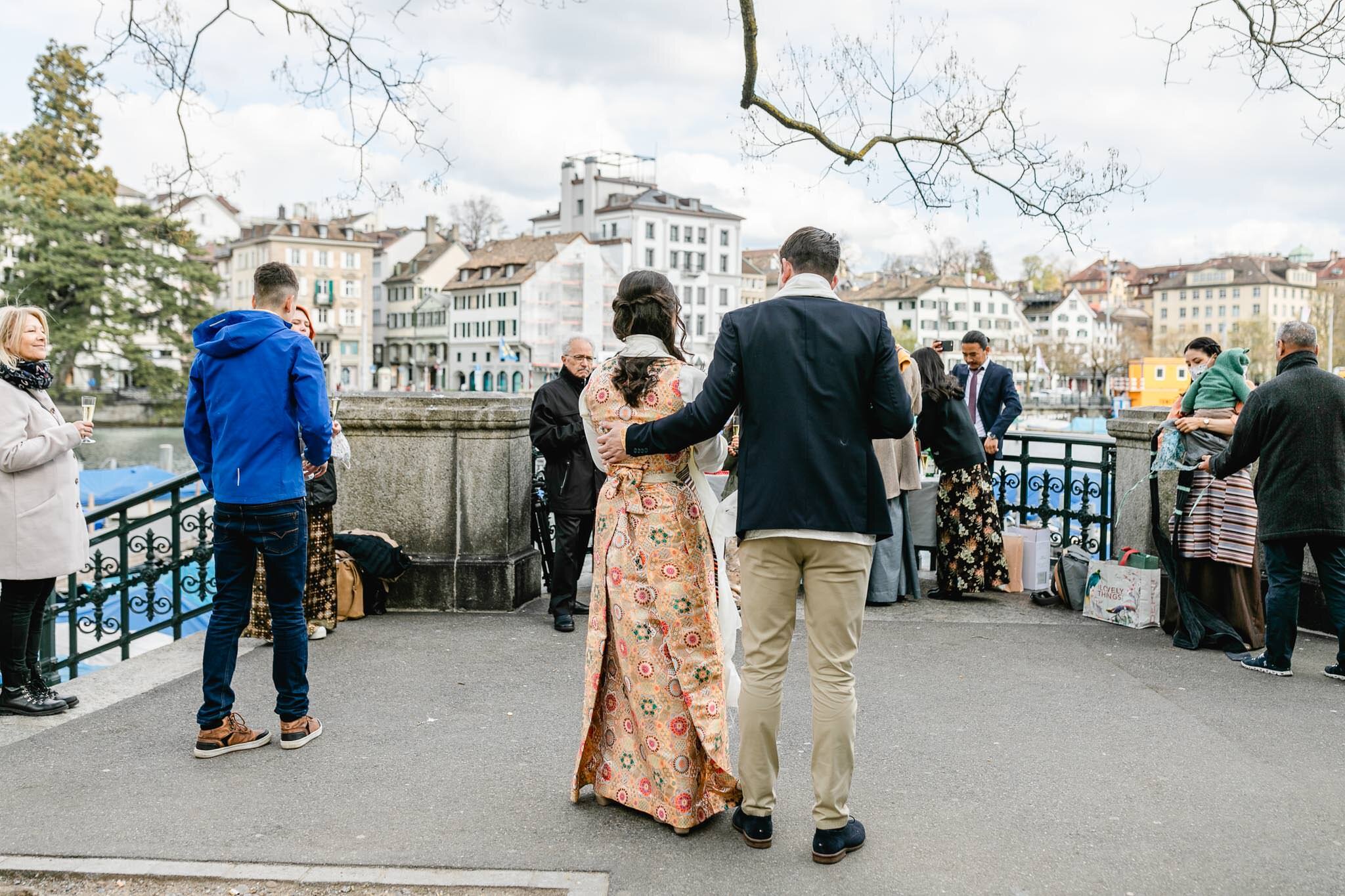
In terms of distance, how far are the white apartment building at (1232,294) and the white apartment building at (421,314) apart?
311 ft

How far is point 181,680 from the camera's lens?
20.5 ft

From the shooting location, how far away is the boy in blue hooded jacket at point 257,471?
4945 mm

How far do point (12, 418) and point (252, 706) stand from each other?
1.78 meters

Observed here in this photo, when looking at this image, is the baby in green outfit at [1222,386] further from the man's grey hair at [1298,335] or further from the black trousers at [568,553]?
the black trousers at [568,553]

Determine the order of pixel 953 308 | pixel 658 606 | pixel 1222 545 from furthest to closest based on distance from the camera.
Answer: pixel 953 308
pixel 1222 545
pixel 658 606

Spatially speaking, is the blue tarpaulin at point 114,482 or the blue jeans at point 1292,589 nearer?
the blue jeans at point 1292,589

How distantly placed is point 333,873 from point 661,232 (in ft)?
345

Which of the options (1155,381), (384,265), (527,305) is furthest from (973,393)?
(384,265)

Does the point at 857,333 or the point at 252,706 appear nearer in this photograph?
the point at 857,333

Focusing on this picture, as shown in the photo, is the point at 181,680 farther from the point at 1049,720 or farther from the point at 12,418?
the point at 1049,720

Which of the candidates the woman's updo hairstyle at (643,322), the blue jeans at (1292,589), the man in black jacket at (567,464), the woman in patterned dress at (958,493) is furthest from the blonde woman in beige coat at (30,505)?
the blue jeans at (1292,589)

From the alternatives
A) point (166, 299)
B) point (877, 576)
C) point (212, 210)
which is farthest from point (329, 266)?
point (877, 576)

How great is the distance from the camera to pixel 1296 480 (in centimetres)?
640

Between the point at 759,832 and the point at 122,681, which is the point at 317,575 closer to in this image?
the point at 122,681
